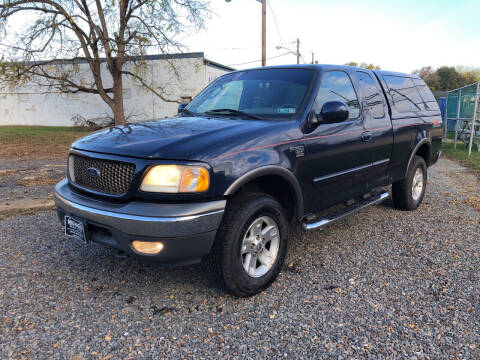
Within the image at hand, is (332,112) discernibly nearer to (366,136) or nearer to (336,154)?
(336,154)

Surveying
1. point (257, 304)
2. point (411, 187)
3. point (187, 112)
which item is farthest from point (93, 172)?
point (411, 187)

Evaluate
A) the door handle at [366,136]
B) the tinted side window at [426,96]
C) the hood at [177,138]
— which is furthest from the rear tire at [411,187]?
the hood at [177,138]

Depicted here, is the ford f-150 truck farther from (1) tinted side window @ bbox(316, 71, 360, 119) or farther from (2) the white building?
(2) the white building

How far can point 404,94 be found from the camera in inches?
193

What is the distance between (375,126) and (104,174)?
115 inches

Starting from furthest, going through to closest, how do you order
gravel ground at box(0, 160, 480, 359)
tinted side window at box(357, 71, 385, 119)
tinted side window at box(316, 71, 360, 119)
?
tinted side window at box(357, 71, 385, 119) → tinted side window at box(316, 71, 360, 119) → gravel ground at box(0, 160, 480, 359)

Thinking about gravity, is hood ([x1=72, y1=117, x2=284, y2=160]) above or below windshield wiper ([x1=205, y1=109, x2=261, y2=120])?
below

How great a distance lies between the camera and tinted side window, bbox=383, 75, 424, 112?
4.67 m

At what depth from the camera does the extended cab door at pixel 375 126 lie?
13.1ft

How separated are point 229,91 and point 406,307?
2652 mm

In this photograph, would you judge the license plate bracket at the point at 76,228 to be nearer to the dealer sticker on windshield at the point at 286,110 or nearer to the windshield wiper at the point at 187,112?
the windshield wiper at the point at 187,112

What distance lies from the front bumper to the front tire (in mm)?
141

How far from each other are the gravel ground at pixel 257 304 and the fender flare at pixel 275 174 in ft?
2.19

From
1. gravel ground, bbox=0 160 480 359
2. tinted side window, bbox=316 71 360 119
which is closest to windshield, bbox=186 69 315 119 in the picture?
tinted side window, bbox=316 71 360 119
